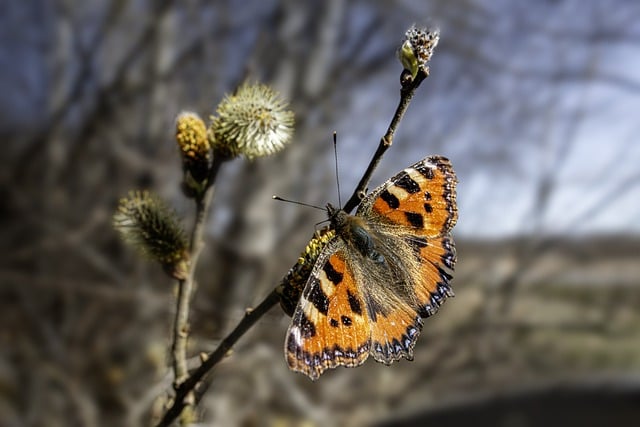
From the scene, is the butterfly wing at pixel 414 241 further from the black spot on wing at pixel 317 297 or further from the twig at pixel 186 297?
the twig at pixel 186 297

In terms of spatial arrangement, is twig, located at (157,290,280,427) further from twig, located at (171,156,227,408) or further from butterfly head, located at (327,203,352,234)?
butterfly head, located at (327,203,352,234)

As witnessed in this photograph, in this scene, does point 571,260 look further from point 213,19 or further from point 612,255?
point 213,19

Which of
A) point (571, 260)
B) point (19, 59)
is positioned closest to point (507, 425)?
point (19, 59)

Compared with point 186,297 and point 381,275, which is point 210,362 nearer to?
point 186,297

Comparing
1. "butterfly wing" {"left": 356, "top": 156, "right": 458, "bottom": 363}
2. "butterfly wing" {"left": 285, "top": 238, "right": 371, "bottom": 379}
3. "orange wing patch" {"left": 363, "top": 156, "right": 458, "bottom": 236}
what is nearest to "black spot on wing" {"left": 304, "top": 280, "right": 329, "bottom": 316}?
"butterfly wing" {"left": 285, "top": 238, "right": 371, "bottom": 379}

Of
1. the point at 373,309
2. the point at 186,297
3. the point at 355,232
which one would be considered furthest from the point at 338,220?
the point at 186,297
